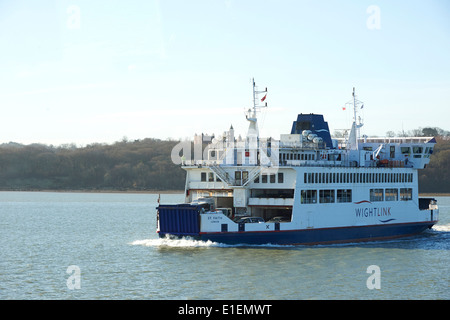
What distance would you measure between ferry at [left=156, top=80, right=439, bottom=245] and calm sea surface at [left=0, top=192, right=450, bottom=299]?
119 cm

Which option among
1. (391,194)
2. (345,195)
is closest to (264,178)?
(345,195)

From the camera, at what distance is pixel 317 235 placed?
47125 millimetres

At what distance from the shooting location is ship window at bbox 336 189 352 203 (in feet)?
163

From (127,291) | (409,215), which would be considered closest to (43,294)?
(127,291)

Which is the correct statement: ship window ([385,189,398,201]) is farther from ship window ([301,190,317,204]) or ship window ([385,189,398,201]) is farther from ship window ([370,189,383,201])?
ship window ([301,190,317,204])

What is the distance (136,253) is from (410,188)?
87.3 ft

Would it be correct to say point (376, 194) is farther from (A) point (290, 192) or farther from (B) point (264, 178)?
(B) point (264, 178)

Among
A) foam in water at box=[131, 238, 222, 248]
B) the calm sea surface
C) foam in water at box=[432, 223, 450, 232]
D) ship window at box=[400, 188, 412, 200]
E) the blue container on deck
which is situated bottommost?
foam in water at box=[432, 223, 450, 232]

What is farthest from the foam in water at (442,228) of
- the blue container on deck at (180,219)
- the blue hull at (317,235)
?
the blue container on deck at (180,219)

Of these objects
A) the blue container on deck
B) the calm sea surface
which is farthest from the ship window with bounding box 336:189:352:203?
the blue container on deck

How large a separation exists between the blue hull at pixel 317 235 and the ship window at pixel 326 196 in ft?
6.97

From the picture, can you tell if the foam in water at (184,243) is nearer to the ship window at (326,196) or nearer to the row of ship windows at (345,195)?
the row of ship windows at (345,195)
